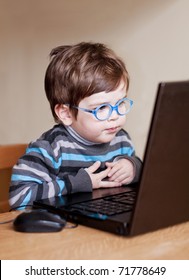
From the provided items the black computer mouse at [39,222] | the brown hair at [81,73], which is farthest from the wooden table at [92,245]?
the brown hair at [81,73]

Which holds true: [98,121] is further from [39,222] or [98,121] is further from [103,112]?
[39,222]

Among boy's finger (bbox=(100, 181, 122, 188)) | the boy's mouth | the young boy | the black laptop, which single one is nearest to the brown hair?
the young boy

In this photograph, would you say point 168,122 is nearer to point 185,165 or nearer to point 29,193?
point 185,165

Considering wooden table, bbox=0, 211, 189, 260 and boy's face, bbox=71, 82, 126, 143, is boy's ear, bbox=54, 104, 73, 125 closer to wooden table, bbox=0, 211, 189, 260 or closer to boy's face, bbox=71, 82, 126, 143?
boy's face, bbox=71, 82, 126, 143

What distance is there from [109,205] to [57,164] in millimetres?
300

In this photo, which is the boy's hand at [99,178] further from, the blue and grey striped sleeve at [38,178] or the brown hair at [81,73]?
the brown hair at [81,73]

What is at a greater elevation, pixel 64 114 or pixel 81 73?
pixel 81 73

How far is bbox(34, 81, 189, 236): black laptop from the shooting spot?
0.84m

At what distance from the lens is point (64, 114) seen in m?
1.42

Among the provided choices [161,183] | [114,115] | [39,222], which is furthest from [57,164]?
[161,183]

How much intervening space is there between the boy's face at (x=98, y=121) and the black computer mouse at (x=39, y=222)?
407 mm

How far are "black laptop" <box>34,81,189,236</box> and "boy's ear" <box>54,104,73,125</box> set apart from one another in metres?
0.37

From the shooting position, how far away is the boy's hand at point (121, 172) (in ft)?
4.61
